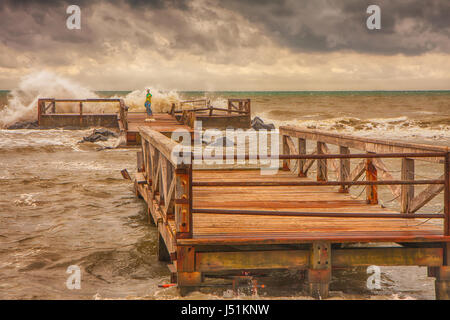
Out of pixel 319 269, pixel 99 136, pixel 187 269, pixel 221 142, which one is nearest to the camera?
pixel 187 269

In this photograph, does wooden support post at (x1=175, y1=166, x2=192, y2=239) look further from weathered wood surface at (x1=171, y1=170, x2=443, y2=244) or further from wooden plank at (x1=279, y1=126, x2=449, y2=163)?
wooden plank at (x1=279, y1=126, x2=449, y2=163)

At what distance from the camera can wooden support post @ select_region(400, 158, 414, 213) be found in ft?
19.9

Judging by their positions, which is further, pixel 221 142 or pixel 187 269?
pixel 221 142

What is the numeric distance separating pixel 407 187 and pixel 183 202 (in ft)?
9.33

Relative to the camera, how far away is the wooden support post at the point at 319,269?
203 inches

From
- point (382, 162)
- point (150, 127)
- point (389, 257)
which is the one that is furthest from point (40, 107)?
point (389, 257)

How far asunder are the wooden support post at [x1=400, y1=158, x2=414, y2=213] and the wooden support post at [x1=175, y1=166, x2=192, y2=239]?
2624 mm

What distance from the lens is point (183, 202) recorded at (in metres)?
4.92

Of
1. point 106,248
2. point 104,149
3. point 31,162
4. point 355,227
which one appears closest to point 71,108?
point 104,149

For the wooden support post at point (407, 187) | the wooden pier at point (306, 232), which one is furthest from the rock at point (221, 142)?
the wooden support post at point (407, 187)

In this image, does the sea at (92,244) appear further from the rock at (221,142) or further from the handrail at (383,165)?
the rock at (221,142)

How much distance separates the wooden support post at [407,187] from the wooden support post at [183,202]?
8.61ft

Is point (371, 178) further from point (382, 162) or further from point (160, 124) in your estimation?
point (160, 124)
